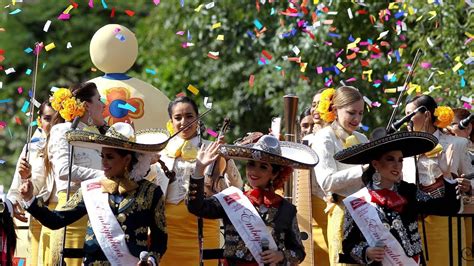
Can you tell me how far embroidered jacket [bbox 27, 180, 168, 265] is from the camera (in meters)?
9.48

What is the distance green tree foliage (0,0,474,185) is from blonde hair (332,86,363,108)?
316 cm

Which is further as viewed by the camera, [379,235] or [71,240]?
[71,240]

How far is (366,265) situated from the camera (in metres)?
9.91

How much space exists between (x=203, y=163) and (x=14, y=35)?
897 inches

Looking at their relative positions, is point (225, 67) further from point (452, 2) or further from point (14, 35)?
point (14, 35)

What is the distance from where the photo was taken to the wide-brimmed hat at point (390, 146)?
9789mm

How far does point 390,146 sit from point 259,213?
0.95 metres

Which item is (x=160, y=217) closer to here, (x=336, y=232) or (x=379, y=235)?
(x=379, y=235)

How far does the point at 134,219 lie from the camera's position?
375 inches

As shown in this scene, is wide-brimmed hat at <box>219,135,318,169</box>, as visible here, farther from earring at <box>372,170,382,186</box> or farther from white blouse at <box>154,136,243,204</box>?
white blouse at <box>154,136,243,204</box>

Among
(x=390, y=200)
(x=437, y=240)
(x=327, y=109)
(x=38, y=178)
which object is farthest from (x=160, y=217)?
(x=437, y=240)

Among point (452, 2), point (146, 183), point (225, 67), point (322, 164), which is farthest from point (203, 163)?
point (225, 67)

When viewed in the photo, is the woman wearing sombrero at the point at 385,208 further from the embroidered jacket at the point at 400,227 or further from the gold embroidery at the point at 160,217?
the gold embroidery at the point at 160,217

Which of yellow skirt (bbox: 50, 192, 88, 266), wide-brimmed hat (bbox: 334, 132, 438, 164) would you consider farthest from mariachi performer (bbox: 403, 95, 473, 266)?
yellow skirt (bbox: 50, 192, 88, 266)
